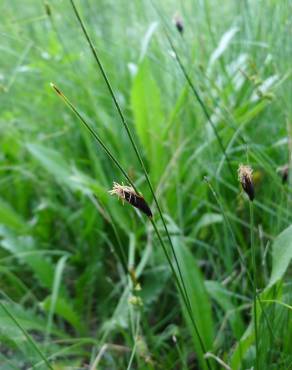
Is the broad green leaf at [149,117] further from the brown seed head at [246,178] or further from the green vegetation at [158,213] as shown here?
the brown seed head at [246,178]

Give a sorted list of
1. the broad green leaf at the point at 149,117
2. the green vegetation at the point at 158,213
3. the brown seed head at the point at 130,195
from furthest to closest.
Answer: the broad green leaf at the point at 149,117 → the green vegetation at the point at 158,213 → the brown seed head at the point at 130,195

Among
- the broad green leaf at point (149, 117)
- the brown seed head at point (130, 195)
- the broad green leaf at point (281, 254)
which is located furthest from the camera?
the broad green leaf at point (149, 117)


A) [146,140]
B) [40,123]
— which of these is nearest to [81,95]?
[40,123]

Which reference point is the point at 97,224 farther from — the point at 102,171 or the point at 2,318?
the point at 2,318

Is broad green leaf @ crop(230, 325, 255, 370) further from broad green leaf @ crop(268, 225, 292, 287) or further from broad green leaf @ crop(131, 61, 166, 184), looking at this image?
broad green leaf @ crop(131, 61, 166, 184)

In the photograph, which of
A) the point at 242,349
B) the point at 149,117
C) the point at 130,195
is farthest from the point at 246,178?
the point at 149,117

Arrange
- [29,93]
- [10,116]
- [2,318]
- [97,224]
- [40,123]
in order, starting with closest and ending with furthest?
[2,318] → [97,224] → [10,116] → [40,123] → [29,93]

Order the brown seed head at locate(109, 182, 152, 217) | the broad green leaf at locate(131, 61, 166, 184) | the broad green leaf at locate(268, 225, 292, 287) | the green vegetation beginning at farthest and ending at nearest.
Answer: the broad green leaf at locate(131, 61, 166, 184), the green vegetation, the broad green leaf at locate(268, 225, 292, 287), the brown seed head at locate(109, 182, 152, 217)

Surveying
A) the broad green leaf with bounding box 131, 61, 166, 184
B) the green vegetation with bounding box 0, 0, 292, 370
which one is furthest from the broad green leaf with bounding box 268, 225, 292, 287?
the broad green leaf with bounding box 131, 61, 166, 184

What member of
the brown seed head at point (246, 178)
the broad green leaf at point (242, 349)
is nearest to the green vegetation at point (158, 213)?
the broad green leaf at point (242, 349)
